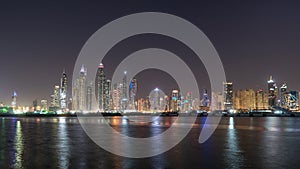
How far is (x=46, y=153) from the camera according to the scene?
22375 millimetres

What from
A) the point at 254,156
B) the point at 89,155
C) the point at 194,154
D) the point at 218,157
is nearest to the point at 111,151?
the point at 89,155

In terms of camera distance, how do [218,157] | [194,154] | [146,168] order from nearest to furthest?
[146,168], [218,157], [194,154]

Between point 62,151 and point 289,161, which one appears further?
point 62,151

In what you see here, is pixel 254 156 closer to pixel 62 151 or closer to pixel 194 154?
pixel 194 154

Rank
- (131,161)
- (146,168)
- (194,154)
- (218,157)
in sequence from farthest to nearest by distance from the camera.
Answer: (194,154)
(218,157)
(131,161)
(146,168)

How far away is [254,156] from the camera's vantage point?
836 inches

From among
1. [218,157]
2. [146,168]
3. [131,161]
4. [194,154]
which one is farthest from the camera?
[194,154]

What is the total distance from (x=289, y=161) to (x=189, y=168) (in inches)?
256

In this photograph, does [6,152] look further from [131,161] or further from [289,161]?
[289,161]

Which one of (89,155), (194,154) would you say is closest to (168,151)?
(194,154)

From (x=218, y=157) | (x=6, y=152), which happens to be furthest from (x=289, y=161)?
(x=6, y=152)

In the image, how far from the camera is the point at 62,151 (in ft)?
77.3

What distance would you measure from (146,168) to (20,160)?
7744 mm

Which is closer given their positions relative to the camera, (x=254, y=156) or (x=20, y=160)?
(x=20, y=160)
